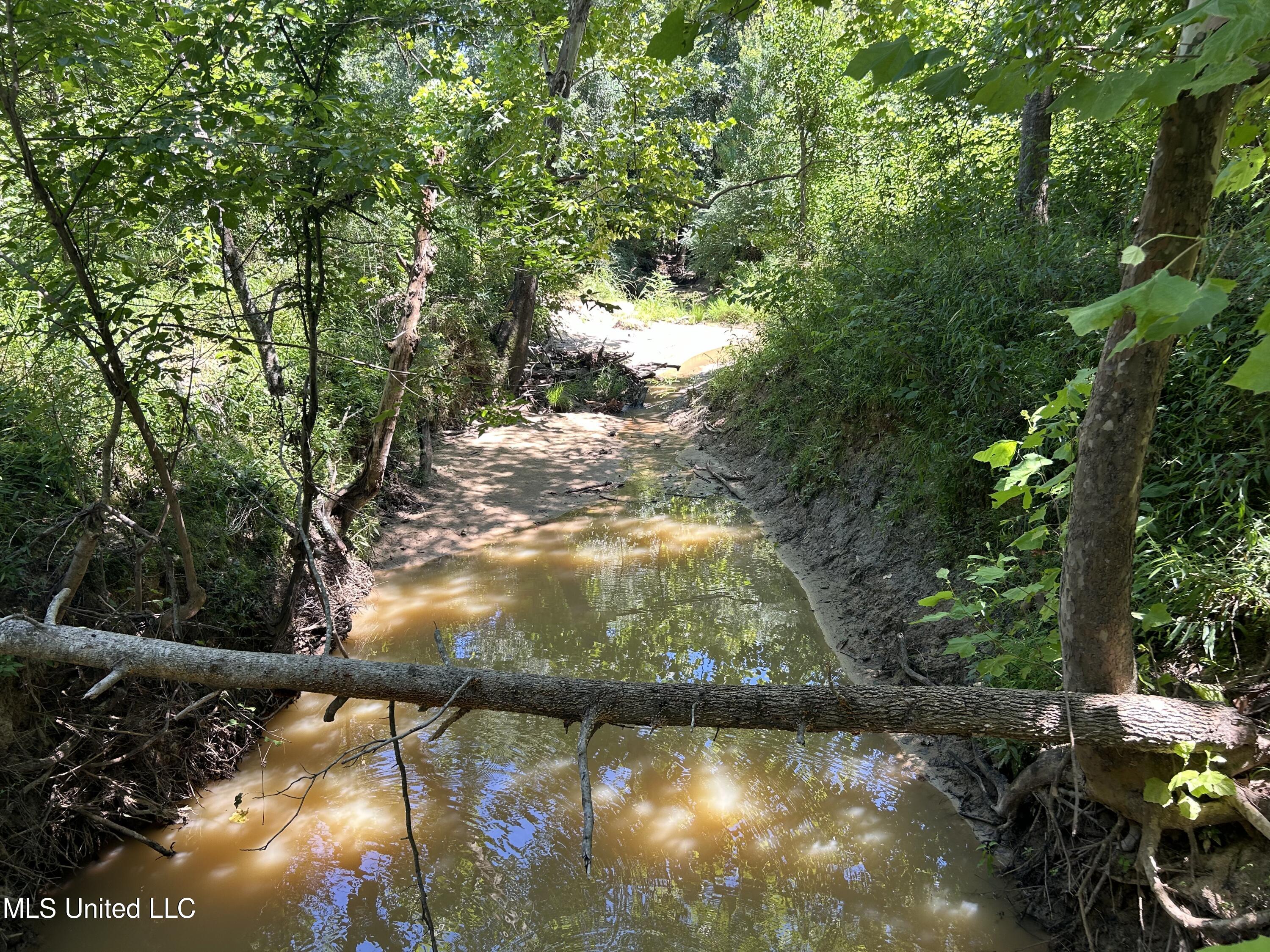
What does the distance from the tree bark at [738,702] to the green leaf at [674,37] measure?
72.7 inches

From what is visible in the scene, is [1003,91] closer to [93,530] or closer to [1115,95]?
[1115,95]

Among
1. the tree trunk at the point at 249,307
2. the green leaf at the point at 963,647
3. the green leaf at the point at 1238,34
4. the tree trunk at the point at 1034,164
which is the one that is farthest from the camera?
the tree trunk at the point at 1034,164

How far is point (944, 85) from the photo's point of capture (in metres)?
1.42

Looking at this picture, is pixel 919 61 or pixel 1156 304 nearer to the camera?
pixel 1156 304

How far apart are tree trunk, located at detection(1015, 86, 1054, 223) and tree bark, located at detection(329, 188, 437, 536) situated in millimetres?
4926

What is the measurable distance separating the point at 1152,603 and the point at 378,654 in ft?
16.0

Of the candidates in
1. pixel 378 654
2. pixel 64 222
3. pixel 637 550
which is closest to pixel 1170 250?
pixel 64 222

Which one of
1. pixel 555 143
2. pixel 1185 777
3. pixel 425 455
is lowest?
pixel 425 455

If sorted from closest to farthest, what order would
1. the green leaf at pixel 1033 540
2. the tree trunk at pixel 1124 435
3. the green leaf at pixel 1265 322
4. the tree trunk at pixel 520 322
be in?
the green leaf at pixel 1265 322, the tree trunk at pixel 1124 435, the green leaf at pixel 1033 540, the tree trunk at pixel 520 322

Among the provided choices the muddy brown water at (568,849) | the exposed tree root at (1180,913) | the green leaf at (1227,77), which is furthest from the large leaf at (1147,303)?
the muddy brown water at (568,849)

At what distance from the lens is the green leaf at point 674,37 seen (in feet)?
4.52

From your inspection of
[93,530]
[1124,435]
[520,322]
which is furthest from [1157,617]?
[520,322]

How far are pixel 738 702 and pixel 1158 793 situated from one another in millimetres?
1470

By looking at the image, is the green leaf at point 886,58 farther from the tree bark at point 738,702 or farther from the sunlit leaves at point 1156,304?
the tree bark at point 738,702
